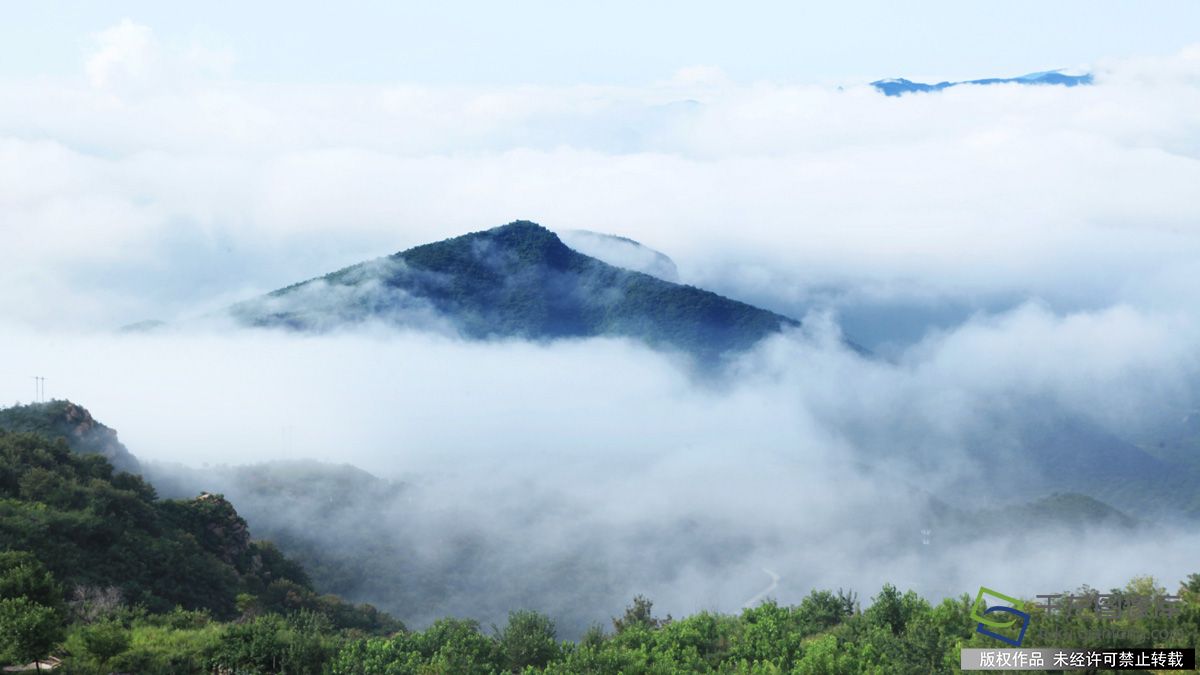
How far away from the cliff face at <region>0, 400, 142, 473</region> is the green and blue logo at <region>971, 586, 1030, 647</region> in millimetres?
82646

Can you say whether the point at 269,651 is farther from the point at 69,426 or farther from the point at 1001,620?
the point at 69,426

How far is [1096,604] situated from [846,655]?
12.3 meters

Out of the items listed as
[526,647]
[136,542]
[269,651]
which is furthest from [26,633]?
[136,542]

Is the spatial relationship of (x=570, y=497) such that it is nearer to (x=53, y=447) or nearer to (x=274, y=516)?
(x=274, y=516)

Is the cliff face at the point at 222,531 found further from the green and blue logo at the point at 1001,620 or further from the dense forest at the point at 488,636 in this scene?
the green and blue logo at the point at 1001,620

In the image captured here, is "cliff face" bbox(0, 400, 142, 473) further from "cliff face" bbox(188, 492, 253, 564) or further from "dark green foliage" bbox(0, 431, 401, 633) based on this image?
"dark green foliage" bbox(0, 431, 401, 633)

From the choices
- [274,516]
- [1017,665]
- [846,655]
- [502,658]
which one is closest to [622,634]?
[502,658]

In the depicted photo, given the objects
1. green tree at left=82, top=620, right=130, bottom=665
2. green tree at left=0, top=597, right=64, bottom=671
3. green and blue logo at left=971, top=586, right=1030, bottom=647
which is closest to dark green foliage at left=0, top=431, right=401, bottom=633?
green tree at left=82, top=620, right=130, bottom=665

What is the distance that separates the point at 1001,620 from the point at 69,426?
93741 mm

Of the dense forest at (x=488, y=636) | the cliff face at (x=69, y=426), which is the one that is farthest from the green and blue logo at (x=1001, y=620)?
the cliff face at (x=69, y=426)

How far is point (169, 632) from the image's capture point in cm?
4366

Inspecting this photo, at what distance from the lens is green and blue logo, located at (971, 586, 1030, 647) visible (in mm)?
37562

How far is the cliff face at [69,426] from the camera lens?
10056 cm

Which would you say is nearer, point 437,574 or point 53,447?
point 53,447
